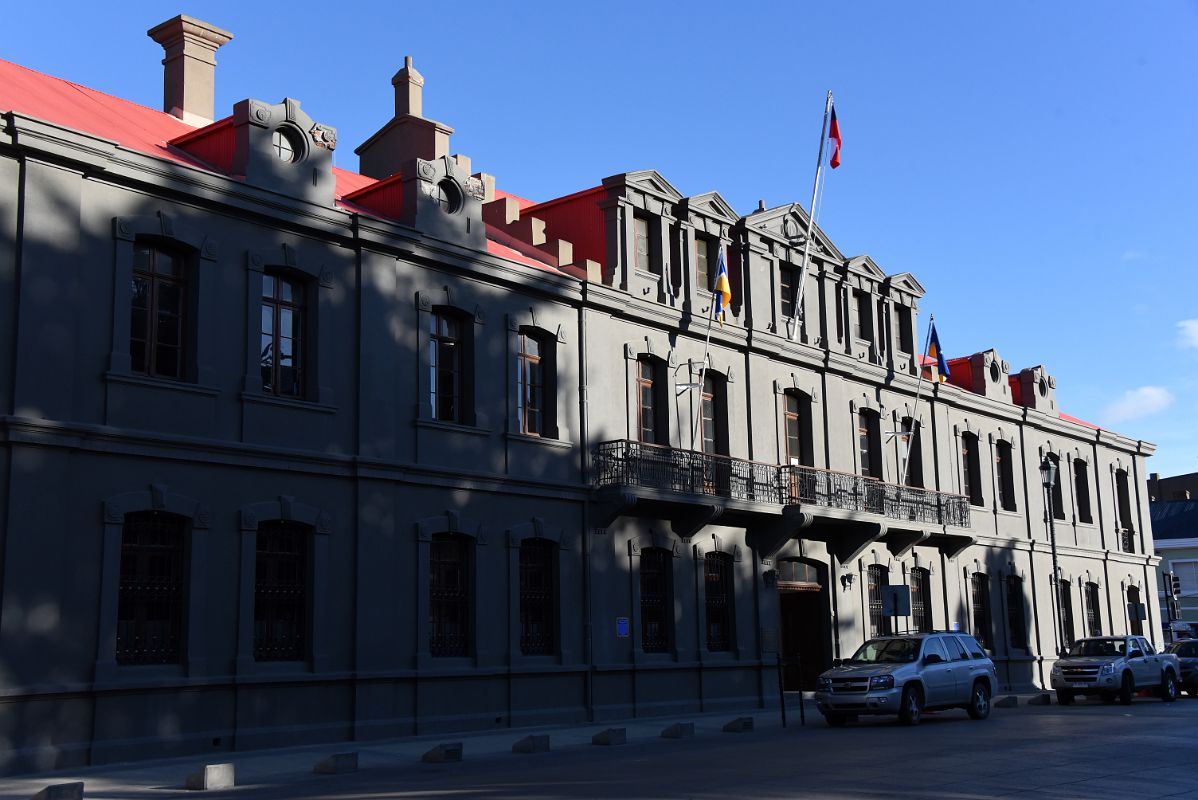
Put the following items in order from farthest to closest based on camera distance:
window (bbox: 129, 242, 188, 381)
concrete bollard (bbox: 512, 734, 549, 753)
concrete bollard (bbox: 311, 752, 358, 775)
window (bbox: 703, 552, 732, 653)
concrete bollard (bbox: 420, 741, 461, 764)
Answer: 1. window (bbox: 703, 552, 732, 653)
2. window (bbox: 129, 242, 188, 381)
3. concrete bollard (bbox: 512, 734, 549, 753)
4. concrete bollard (bbox: 420, 741, 461, 764)
5. concrete bollard (bbox: 311, 752, 358, 775)

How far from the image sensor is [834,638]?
3316cm

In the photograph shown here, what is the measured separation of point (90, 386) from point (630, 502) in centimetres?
1146

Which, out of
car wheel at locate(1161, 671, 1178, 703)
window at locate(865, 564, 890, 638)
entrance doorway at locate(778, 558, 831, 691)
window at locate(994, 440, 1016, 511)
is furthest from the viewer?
window at locate(994, 440, 1016, 511)

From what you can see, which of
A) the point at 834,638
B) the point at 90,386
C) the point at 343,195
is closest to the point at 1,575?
the point at 90,386

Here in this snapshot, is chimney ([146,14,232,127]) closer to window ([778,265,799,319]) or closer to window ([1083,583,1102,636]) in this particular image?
window ([778,265,799,319])

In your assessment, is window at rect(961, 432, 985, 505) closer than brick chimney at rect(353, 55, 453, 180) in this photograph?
No

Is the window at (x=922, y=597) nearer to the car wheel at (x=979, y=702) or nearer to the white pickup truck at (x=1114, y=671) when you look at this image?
the white pickup truck at (x=1114, y=671)

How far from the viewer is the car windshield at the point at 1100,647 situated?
Result: 32188 millimetres

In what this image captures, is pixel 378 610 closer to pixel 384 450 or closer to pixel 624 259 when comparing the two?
pixel 384 450

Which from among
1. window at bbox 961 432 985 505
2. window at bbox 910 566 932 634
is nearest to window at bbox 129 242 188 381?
window at bbox 910 566 932 634

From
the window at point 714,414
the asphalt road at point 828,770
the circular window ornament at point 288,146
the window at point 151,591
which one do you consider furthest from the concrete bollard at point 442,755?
the window at point 714,414

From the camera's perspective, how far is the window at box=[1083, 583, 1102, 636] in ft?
154

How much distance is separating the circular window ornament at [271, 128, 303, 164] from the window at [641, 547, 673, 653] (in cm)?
1164

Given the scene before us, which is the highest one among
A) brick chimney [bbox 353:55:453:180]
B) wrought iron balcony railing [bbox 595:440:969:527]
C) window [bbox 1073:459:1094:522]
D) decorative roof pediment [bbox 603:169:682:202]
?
brick chimney [bbox 353:55:453:180]
